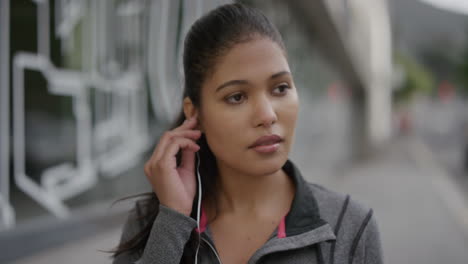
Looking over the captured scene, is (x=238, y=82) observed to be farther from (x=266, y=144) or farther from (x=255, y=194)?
(x=255, y=194)

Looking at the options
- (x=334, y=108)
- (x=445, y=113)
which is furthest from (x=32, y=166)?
(x=445, y=113)

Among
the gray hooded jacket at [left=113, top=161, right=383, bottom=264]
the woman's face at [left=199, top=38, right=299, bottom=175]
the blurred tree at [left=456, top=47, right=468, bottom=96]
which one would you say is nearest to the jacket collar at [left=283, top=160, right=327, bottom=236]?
the gray hooded jacket at [left=113, top=161, right=383, bottom=264]

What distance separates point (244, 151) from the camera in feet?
4.98

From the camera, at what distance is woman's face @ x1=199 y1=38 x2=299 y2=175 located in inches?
58.2

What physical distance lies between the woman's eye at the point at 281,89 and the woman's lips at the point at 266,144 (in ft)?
0.48

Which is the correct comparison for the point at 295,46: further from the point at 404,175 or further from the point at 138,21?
the point at 404,175

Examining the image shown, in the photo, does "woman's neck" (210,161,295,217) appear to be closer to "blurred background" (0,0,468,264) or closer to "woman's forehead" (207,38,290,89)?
"woman's forehead" (207,38,290,89)

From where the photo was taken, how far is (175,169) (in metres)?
1.54

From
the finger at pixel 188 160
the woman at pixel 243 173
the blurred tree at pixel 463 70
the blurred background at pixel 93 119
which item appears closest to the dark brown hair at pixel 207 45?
the woman at pixel 243 173

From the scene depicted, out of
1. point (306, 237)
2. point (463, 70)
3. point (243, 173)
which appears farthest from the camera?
point (463, 70)

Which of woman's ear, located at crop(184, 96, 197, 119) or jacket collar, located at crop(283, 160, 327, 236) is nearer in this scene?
jacket collar, located at crop(283, 160, 327, 236)

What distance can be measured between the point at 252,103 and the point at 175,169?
1.12 ft

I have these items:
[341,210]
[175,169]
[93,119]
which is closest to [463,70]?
[93,119]

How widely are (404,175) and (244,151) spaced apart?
47.8 ft
